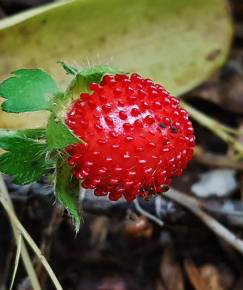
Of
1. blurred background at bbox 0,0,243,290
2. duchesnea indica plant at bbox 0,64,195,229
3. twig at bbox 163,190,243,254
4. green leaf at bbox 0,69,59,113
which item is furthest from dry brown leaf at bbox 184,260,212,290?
green leaf at bbox 0,69,59,113

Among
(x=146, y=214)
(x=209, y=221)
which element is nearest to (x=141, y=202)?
(x=146, y=214)

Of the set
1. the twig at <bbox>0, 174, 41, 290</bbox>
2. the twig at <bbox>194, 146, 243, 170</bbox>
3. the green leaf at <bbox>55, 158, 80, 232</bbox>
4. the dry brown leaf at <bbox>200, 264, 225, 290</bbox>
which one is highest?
the green leaf at <bbox>55, 158, 80, 232</bbox>

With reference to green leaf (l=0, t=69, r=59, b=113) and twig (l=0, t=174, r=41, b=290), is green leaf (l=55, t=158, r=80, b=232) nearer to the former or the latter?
green leaf (l=0, t=69, r=59, b=113)

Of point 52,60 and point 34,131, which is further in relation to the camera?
point 52,60

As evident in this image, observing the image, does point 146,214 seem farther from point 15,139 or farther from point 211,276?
point 15,139

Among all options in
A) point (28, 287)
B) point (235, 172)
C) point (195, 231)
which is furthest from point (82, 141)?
point (235, 172)

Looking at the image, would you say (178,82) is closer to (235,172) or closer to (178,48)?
(178,48)
